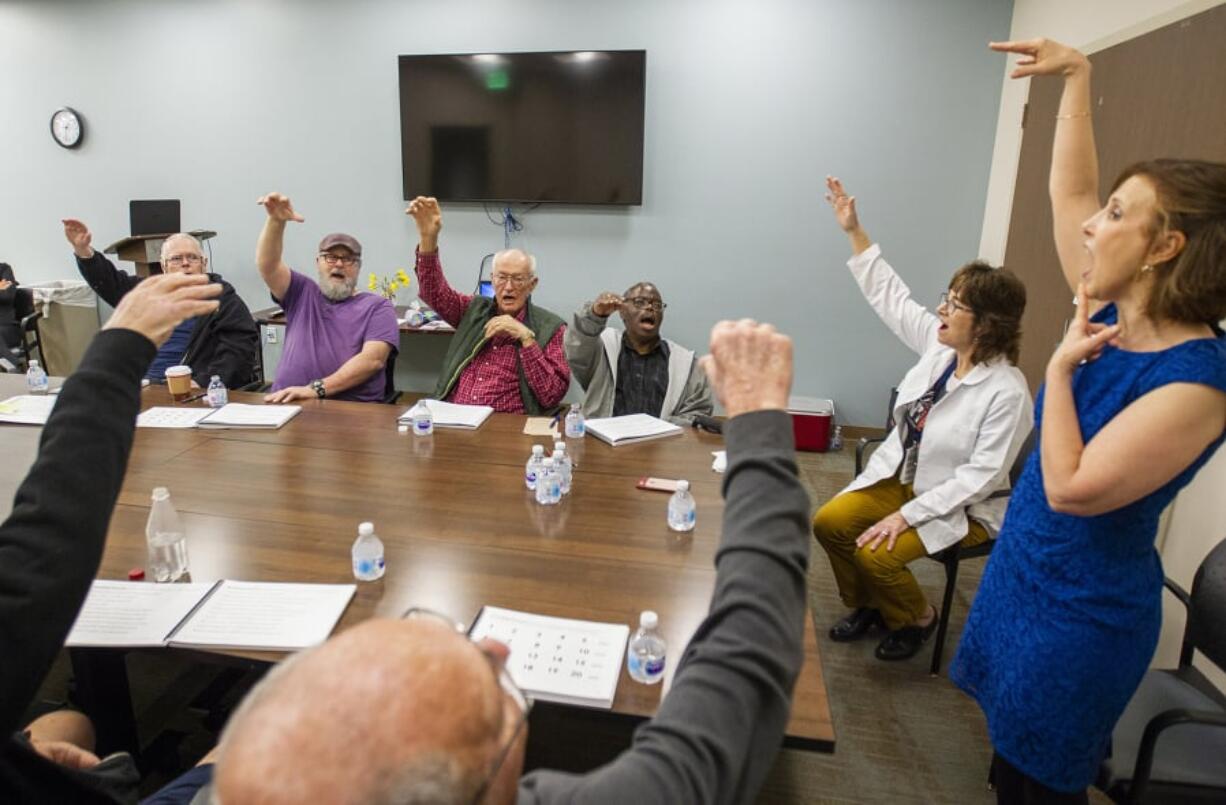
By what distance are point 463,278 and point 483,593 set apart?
3.81 m

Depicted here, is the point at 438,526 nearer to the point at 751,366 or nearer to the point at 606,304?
the point at 751,366

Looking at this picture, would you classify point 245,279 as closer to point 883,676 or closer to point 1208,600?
point 883,676

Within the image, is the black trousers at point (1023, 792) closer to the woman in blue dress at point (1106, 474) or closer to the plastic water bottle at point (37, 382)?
the woman in blue dress at point (1106, 474)

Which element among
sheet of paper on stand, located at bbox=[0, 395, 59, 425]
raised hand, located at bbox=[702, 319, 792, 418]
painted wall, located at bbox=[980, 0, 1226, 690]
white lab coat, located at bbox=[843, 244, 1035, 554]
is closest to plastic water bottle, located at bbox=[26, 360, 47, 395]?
sheet of paper on stand, located at bbox=[0, 395, 59, 425]

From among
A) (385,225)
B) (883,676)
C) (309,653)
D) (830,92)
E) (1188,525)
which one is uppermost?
(830,92)

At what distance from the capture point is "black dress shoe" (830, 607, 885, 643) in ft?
8.53

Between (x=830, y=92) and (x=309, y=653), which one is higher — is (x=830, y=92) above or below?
above

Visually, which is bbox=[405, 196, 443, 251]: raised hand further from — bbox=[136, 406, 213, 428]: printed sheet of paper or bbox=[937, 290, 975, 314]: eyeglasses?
bbox=[937, 290, 975, 314]: eyeglasses

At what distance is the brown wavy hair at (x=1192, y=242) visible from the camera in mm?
1154

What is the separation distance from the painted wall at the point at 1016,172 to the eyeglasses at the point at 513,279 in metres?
2.38

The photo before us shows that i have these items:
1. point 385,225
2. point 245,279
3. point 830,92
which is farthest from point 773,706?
point 245,279

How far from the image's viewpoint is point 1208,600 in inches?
62.2

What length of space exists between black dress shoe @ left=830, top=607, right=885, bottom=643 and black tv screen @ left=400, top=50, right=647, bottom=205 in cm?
293

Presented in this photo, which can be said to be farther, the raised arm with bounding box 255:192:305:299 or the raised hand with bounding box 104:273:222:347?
the raised arm with bounding box 255:192:305:299
